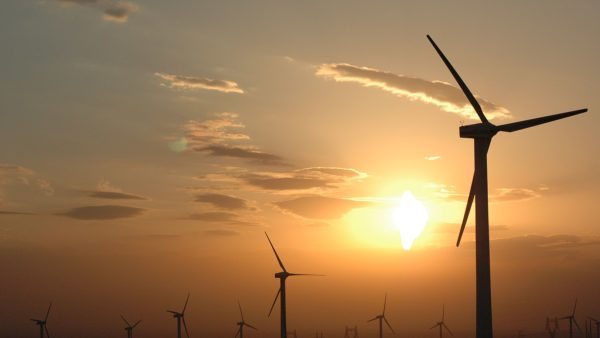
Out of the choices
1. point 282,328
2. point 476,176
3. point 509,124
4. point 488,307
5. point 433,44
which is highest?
point 433,44

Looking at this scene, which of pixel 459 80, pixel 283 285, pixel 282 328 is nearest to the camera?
pixel 459 80

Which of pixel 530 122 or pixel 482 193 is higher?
pixel 530 122

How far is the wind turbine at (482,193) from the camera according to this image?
3100 inches

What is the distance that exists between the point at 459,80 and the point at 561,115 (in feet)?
39.0

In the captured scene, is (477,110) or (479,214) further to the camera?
(477,110)

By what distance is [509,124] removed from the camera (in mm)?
88062

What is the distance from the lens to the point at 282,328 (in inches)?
5635

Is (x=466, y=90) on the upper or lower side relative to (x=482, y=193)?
upper

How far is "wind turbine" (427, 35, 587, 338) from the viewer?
258 feet

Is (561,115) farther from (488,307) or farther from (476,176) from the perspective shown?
(488,307)

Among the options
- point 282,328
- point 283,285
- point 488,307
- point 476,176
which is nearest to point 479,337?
point 488,307

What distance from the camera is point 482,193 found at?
81.8 m

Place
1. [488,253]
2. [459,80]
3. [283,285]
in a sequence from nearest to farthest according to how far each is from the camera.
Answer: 1. [488,253]
2. [459,80]
3. [283,285]

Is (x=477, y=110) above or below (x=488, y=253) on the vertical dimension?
above
